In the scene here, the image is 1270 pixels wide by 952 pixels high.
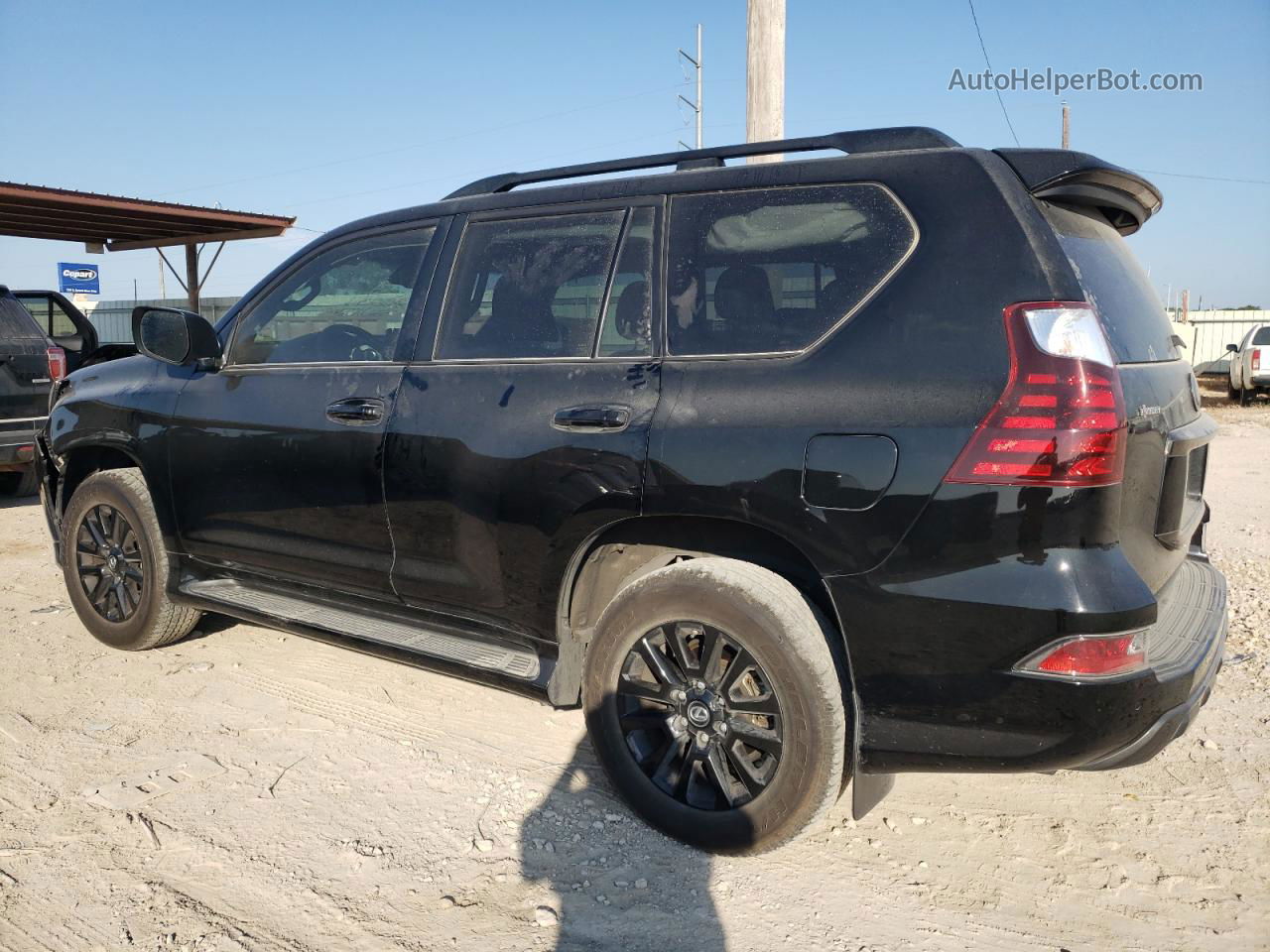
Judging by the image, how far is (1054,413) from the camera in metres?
2.21

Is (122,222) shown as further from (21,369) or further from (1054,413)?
(1054,413)

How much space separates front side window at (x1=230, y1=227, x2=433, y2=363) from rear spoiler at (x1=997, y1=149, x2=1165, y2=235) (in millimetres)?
2002

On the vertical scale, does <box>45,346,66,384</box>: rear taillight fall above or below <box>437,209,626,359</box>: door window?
below

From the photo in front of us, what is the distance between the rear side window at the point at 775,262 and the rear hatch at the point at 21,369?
7.04 meters

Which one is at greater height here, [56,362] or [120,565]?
[56,362]

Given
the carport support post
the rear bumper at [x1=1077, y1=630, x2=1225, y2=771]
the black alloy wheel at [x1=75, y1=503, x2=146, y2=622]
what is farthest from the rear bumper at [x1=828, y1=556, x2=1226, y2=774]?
the carport support post

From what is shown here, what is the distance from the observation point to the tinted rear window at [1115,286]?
2418mm

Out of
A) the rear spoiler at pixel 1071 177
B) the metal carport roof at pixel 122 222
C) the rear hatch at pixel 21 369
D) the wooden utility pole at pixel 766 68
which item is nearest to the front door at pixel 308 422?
the rear spoiler at pixel 1071 177

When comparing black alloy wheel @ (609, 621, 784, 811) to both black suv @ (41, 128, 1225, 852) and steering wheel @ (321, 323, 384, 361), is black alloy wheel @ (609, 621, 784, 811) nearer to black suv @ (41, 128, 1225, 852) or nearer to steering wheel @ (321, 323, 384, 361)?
black suv @ (41, 128, 1225, 852)

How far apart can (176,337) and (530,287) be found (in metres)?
1.66

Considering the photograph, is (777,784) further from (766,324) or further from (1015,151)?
(1015,151)

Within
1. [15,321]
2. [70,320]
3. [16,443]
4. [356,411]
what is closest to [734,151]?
[356,411]

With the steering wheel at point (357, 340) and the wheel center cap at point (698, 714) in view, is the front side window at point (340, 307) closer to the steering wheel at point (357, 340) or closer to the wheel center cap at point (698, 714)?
the steering wheel at point (357, 340)

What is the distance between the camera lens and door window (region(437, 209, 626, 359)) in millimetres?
3037
